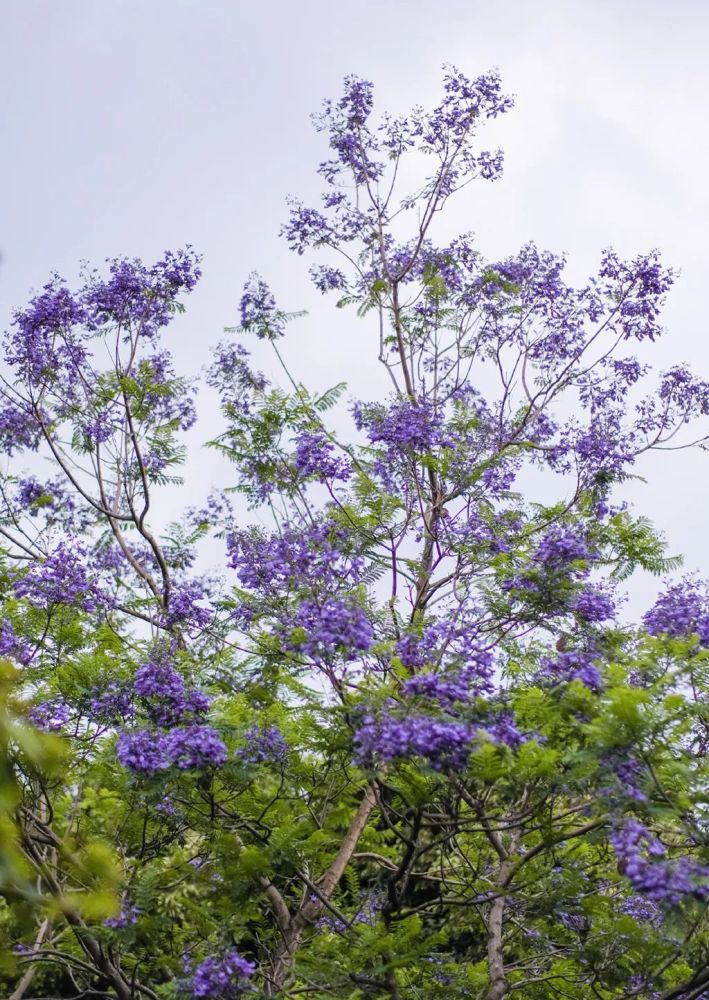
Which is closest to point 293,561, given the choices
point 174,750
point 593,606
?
point 174,750

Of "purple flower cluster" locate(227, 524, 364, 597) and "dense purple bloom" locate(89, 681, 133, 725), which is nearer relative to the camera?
"purple flower cluster" locate(227, 524, 364, 597)

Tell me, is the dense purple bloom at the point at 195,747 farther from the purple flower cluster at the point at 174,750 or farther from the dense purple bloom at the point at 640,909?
the dense purple bloom at the point at 640,909

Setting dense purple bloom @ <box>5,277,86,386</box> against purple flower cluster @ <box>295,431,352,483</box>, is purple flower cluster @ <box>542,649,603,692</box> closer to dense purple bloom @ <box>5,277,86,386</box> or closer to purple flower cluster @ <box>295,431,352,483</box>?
purple flower cluster @ <box>295,431,352,483</box>

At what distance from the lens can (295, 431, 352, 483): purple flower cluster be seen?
25.2 feet

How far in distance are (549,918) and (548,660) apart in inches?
71.2

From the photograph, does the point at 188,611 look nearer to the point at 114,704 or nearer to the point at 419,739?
the point at 114,704

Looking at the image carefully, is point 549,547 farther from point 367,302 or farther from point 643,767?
point 367,302

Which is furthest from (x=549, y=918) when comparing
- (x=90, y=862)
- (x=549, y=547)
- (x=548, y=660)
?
→ (x=90, y=862)

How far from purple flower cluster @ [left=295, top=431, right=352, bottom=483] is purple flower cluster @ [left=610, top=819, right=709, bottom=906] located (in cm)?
361

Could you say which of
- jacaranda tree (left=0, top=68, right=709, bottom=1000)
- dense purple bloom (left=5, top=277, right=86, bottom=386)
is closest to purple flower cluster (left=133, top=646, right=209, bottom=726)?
jacaranda tree (left=0, top=68, right=709, bottom=1000)

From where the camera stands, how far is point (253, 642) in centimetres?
793

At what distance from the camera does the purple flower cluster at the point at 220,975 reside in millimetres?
5602

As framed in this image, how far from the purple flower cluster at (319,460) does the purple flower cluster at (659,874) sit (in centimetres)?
361

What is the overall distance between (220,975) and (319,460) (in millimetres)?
3330
